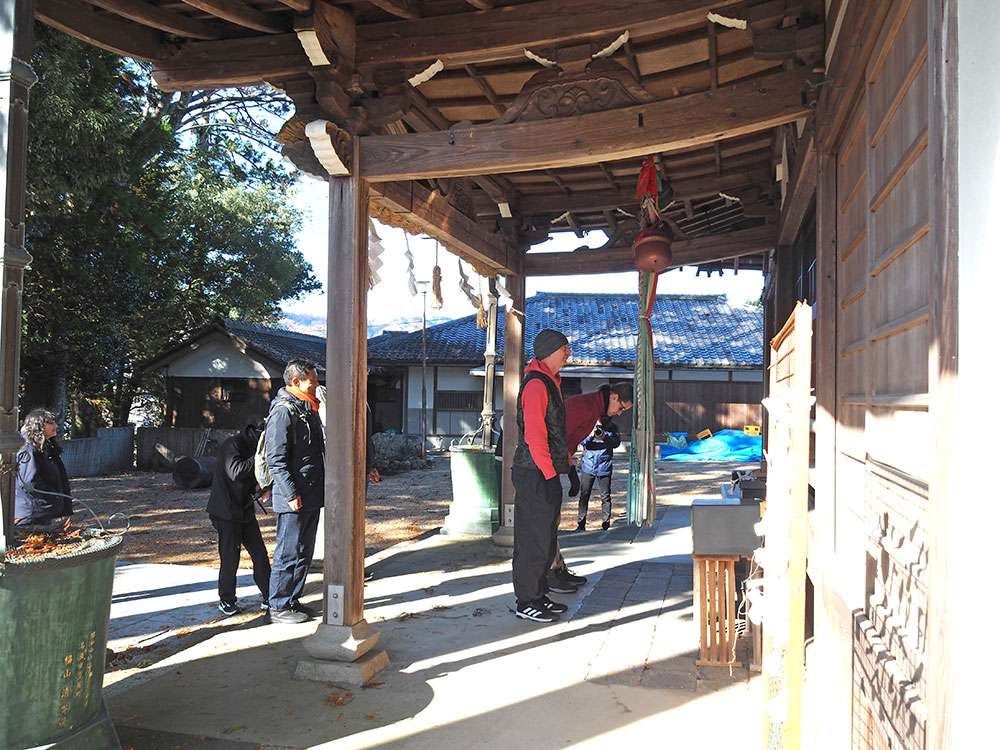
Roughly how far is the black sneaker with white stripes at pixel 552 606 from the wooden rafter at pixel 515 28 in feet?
11.0

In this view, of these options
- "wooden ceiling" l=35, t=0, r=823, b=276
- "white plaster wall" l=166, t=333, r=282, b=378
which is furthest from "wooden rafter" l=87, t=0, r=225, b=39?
"white plaster wall" l=166, t=333, r=282, b=378

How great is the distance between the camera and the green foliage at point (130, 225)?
1085 cm

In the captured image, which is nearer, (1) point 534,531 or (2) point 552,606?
(1) point 534,531

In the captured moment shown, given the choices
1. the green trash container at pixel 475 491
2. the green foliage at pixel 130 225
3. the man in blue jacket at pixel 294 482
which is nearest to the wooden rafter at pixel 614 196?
the green trash container at pixel 475 491

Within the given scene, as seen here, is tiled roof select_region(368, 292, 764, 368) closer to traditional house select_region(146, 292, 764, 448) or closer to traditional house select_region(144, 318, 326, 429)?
traditional house select_region(146, 292, 764, 448)

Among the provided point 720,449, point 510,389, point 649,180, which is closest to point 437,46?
point 649,180

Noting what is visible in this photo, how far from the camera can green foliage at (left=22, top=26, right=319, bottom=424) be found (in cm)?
1085

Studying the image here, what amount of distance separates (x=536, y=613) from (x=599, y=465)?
4271 mm

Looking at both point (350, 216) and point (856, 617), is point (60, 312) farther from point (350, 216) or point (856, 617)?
point (856, 617)

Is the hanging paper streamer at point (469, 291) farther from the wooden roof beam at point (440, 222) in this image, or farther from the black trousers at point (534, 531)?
the black trousers at point (534, 531)

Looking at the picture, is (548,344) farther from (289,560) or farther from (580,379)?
(580,379)

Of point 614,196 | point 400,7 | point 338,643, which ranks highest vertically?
point 400,7

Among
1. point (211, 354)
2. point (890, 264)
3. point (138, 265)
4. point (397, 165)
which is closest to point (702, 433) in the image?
point (211, 354)

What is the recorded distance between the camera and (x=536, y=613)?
5266mm
